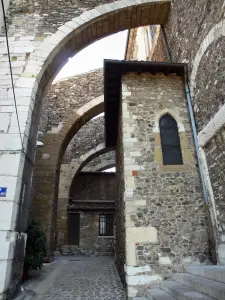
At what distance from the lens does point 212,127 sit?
4500 mm

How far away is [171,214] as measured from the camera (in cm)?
462

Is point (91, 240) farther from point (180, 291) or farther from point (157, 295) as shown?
point (180, 291)

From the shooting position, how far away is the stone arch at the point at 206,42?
13.8 feet

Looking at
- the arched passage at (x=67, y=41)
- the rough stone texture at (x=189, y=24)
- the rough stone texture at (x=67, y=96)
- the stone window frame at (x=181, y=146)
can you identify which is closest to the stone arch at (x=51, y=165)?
the arched passage at (x=67, y=41)

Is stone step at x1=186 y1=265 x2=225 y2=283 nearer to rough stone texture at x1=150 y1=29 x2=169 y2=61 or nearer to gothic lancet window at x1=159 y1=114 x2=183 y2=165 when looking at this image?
gothic lancet window at x1=159 y1=114 x2=183 y2=165

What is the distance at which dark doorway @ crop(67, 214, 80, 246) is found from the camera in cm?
1427

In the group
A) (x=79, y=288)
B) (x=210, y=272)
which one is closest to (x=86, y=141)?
(x=79, y=288)

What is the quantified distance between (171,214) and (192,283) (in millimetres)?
1417

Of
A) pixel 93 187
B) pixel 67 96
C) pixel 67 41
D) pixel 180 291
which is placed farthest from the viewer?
pixel 93 187

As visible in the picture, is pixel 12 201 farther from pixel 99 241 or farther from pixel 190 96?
pixel 99 241

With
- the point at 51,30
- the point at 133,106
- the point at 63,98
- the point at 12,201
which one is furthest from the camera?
the point at 63,98

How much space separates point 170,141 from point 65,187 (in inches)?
332

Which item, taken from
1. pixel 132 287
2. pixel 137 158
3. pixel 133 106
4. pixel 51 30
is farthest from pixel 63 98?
pixel 132 287

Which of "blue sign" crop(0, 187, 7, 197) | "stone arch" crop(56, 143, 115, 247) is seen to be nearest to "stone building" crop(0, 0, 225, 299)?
"blue sign" crop(0, 187, 7, 197)
